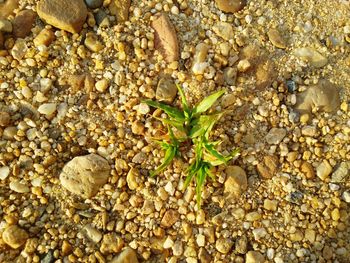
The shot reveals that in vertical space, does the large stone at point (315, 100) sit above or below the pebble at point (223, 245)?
above

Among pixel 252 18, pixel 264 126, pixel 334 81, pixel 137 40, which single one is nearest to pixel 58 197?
pixel 137 40

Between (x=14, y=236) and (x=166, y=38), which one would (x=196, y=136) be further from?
(x=14, y=236)

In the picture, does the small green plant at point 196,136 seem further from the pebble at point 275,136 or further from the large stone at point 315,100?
the large stone at point 315,100

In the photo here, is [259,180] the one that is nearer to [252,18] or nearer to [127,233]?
[127,233]

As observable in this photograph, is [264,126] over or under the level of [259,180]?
over

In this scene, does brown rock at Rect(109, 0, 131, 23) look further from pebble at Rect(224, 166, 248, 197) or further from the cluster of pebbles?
pebble at Rect(224, 166, 248, 197)

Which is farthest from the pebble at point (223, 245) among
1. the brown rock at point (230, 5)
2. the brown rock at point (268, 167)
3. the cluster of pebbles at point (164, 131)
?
the brown rock at point (230, 5)
